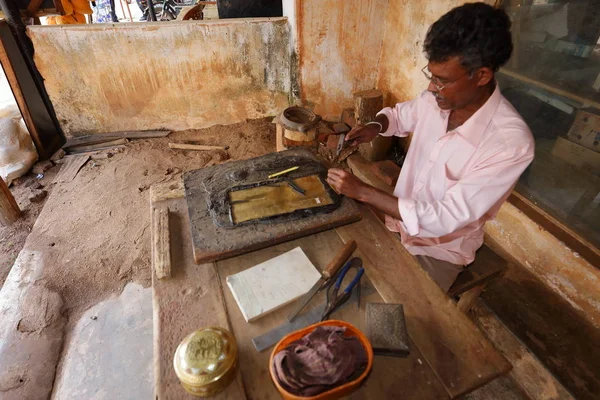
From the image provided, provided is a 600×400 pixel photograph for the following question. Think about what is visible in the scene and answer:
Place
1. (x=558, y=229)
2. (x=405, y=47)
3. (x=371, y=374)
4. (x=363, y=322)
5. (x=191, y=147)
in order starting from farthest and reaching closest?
1. (x=191, y=147)
2. (x=405, y=47)
3. (x=558, y=229)
4. (x=363, y=322)
5. (x=371, y=374)

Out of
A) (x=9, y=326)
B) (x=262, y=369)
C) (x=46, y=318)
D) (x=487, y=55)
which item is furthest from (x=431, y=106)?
(x=9, y=326)

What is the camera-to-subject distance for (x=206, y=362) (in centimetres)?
100

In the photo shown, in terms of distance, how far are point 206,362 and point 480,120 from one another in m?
1.56

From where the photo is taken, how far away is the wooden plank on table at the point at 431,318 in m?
1.12

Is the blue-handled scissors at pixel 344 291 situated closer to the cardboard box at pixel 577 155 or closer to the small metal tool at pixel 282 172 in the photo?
the small metal tool at pixel 282 172

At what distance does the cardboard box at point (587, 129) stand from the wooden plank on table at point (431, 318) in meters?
1.63

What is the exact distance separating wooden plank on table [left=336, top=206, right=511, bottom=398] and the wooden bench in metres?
0.59

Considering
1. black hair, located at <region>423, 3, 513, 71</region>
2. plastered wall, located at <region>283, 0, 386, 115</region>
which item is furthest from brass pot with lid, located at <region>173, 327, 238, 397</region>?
plastered wall, located at <region>283, 0, 386, 115</region>

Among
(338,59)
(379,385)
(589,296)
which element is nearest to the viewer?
(379,385)

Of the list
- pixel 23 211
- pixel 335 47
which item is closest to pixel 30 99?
pixel 23 211

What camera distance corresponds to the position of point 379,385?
42.3 inches

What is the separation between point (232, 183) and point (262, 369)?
973mm

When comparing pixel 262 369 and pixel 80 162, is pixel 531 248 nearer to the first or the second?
pixel 262 369

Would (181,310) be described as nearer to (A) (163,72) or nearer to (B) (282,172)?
(B) (282,172)
